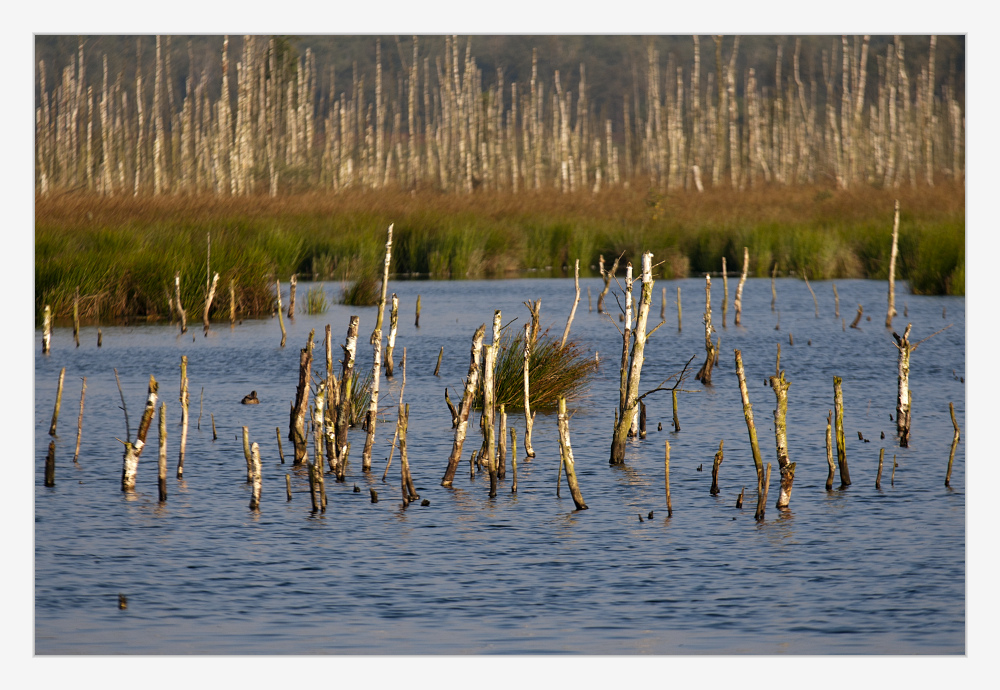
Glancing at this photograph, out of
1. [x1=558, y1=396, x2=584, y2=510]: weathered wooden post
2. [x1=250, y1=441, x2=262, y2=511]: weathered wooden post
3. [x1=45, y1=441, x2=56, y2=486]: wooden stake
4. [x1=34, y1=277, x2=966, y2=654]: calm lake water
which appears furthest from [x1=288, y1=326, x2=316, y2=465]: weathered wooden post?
[x1=558, y1=396, x2=584, y2=510]: weathered wooden post

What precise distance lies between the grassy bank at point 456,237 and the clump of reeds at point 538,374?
7.68 m

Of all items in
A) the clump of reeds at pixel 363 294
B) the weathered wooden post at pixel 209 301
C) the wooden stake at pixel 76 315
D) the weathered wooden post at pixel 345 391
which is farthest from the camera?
the clump of reeds at pixel 363 294

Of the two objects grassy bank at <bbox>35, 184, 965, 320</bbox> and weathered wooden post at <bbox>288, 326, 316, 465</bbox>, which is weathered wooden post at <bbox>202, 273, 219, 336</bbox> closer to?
grassy bank at <bbox>35, 184, 965, 320</bbox>

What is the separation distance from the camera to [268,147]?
33562 mm

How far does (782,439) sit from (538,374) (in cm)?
416

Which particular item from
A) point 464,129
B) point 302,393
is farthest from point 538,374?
point 464,129

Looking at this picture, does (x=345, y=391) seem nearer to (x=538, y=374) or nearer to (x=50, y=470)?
(x=50, y=470)

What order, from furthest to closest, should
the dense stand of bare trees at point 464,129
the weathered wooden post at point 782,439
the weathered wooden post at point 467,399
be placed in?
1. the dense stand of bare trees at point 464,129
2. the weathered wooden post at point 467,399
3. the weathered wooden post at point 782,439

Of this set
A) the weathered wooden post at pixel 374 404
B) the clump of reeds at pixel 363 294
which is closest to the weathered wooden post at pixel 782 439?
the weathered wooden post at pixel 374 404

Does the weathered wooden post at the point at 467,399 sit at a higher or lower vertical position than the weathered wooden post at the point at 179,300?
lower

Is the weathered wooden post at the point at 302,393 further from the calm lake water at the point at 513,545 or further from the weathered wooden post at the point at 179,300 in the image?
the weathered wooden post at the point at 179,300

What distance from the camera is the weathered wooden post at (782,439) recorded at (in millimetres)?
8039

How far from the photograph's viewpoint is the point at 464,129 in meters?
45.9
